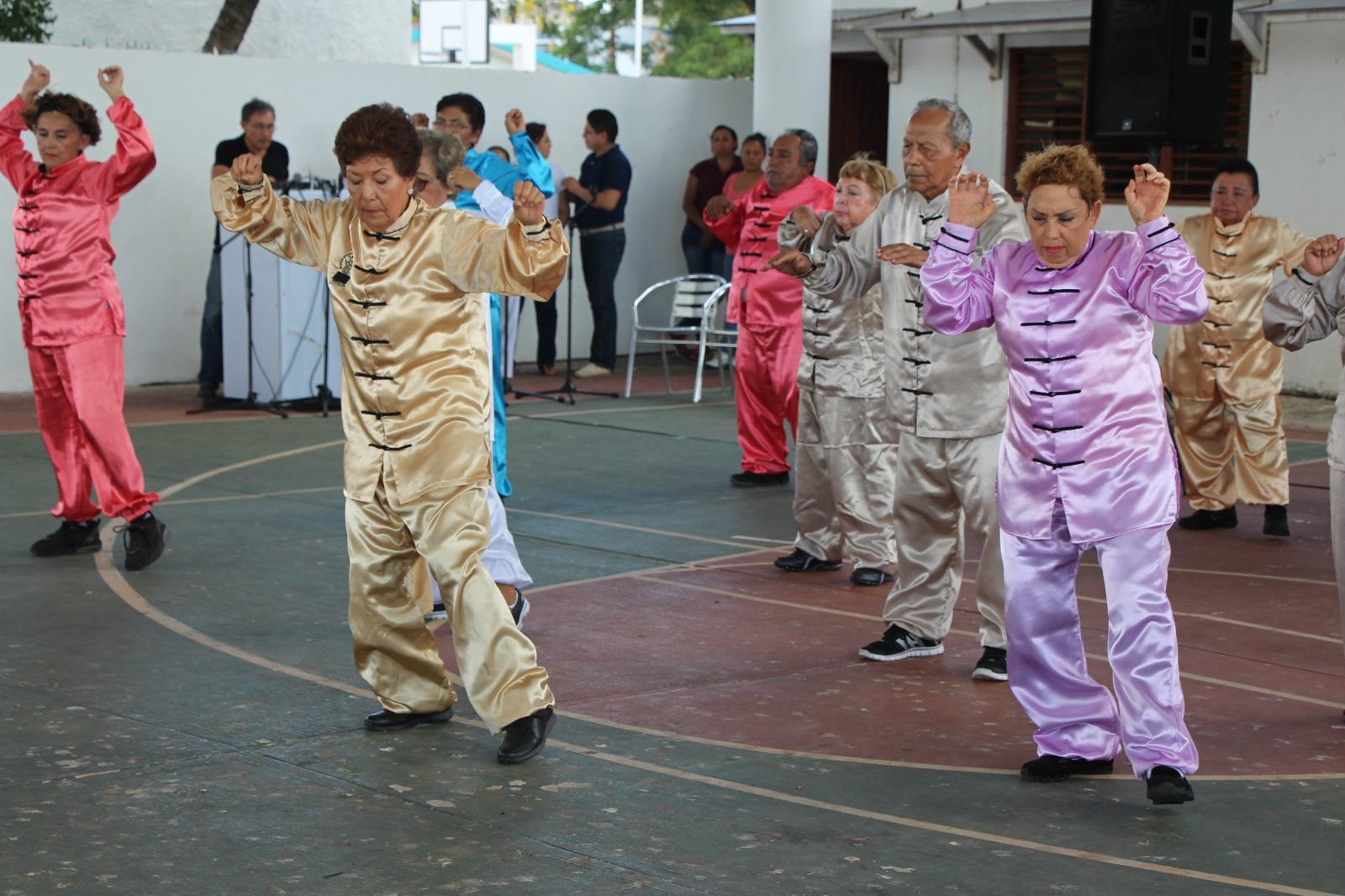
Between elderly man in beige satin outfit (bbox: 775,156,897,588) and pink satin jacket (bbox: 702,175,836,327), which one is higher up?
pink satin jacket (bbox: 702,175,836,327)

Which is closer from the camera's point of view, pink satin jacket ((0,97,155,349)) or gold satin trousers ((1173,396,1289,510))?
pink satin jacket ((0,97,155,349))

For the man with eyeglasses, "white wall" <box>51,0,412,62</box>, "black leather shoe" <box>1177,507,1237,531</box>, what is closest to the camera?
"black leather shoe" <box>1177,507,1237,531</box>

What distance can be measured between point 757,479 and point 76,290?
164 inches

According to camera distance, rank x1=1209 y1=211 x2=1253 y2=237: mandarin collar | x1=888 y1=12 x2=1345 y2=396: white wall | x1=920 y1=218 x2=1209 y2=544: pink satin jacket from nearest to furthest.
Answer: x1=920 y1=218 x2=1209 y2=544: pink satin jacket < x1=1209 y1=211 x2=1253 y2=237: mandarin collar < x1=888 y1=12 x2=1345 y2=396: white wall

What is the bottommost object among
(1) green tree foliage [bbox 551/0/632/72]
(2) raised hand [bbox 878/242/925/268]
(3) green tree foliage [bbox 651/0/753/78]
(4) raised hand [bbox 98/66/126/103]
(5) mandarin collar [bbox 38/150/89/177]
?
(2) raised hand [bbox 878/242/925/268]

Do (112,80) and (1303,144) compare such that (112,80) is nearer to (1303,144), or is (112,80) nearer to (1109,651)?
(1109,651)

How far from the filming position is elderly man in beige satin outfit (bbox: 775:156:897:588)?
7.89m

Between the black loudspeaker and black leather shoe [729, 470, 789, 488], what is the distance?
2.60 meters

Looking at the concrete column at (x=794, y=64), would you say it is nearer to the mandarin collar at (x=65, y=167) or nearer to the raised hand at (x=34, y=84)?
the mandarin collar at (x=65, y=167)

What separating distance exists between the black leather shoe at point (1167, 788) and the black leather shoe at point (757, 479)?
5.81 meters

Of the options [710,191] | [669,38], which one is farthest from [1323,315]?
[669,38]

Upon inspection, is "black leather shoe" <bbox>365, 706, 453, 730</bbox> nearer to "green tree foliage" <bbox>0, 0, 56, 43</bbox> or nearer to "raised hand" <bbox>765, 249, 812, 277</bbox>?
"raised hand" <bbox>765, 249, 812, 277</bbox>

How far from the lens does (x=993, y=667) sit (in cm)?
619


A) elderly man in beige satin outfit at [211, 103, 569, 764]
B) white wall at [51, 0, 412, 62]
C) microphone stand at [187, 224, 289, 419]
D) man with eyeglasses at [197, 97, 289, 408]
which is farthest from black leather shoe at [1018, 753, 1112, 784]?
white wall at [51, 0, 412, 62]
